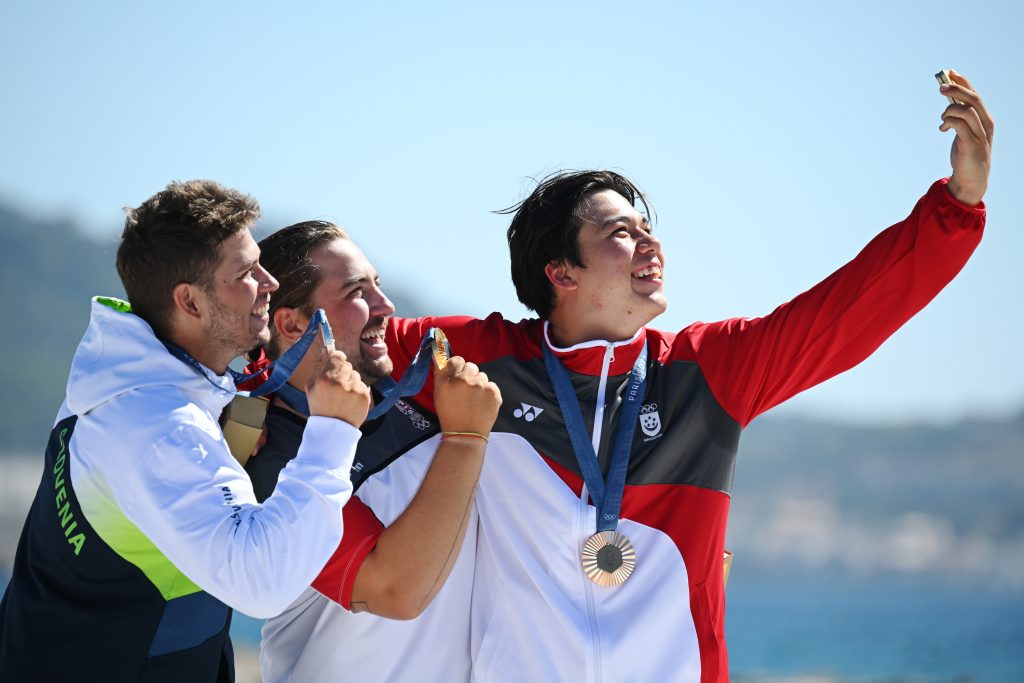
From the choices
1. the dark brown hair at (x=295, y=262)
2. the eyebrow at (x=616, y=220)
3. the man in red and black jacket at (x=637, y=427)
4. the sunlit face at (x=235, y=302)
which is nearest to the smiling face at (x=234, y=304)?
the sunlit face at (x=235, y=302)

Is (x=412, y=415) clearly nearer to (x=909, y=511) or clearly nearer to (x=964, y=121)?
(x=964, y=121)

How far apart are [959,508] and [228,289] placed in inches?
5188

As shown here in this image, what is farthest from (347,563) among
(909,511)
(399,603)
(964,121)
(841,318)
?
(909,511)

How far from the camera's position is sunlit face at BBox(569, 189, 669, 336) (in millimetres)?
4652

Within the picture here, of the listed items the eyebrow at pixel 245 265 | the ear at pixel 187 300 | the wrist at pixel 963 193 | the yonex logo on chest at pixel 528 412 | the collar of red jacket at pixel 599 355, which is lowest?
the ear at pixel 187 300

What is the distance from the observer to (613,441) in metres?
4.48

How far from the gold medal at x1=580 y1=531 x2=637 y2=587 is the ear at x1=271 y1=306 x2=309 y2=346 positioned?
58.2 inches

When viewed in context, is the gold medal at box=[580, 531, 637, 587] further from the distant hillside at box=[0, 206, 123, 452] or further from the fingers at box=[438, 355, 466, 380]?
the distant hillside at box=[0, 206, 123, 452]

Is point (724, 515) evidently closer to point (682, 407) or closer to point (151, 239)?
point (682, 407)

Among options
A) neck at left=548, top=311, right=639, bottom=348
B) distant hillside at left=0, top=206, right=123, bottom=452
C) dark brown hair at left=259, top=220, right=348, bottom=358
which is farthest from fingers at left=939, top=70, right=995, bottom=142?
distant hillside at left=0, top=206, right=123, bottom=452

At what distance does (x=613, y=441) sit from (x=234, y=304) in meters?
1.62

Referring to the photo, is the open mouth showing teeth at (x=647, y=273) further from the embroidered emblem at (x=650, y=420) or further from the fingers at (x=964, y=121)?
the fingers at (x=964, y=121)

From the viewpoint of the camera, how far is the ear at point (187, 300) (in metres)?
3.68

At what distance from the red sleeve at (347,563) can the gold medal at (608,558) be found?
31.3 inches
